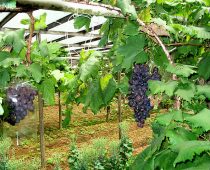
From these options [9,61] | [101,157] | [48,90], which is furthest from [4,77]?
[101,157]

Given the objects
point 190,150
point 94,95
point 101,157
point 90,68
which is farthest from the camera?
point 101,157

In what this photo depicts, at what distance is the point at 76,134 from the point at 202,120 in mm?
10979

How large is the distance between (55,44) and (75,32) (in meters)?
6.05

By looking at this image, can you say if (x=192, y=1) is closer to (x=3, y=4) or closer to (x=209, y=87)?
Result: (x=209, y=87)

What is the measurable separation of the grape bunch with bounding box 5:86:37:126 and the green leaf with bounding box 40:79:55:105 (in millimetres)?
113

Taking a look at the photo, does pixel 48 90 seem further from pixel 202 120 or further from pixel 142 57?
pixel 202 120

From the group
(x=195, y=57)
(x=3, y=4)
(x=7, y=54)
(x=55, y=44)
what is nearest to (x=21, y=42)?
(x=7, y=54)

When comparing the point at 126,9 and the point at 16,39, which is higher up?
the point at 126,9

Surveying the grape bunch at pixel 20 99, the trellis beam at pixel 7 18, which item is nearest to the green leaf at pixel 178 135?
the grape bunch at pixel 20 99

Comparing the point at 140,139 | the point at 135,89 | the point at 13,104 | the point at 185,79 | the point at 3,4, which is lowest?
the point at 140,139

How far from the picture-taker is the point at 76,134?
39.5 feet

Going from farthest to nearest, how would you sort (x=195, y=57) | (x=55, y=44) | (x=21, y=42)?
(x=195, y=57) < (x=55, y=44) < (x=21, y=42)

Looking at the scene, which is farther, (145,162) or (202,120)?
(145,162)

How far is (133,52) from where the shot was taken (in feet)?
6.64
